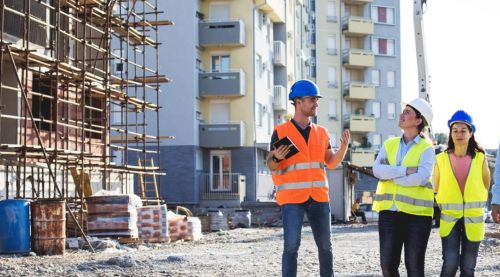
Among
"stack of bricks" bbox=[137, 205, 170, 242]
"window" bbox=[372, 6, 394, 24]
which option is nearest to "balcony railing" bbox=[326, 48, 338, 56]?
"window" bbox=[372, 6, 394, 24]

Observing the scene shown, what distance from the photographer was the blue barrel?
16.2m

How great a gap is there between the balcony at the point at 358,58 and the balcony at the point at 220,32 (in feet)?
82.4

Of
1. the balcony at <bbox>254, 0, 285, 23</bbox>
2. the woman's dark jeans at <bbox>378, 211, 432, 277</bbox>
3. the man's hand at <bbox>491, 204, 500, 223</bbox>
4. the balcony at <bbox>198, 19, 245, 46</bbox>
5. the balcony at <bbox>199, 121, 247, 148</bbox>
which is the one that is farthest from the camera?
the balcony at <bbox>254, 0, 285, 23</bbox>

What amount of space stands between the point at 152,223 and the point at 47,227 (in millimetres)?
5477

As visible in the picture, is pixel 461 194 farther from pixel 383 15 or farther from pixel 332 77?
pixel 383 15

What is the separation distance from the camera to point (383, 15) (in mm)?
71688

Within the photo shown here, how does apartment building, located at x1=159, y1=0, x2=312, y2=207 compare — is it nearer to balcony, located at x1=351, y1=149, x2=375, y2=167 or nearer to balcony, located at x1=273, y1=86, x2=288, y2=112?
balcony, located at x1=273, y1=86, x2=288, y2=112

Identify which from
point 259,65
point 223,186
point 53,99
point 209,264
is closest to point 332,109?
point 259,65

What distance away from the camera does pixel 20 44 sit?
68.8 feet

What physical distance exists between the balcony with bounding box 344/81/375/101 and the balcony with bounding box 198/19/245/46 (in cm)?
2485

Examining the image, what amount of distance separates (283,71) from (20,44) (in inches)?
1348

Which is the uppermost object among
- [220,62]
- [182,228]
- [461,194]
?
[220,62]

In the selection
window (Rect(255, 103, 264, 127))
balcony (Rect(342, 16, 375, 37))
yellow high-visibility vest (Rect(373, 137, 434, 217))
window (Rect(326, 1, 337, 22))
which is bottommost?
yellow high-visibility vest (Rect(373, 137, 434, 217))

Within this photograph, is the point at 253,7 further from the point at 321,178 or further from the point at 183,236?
→ the point at 321,178
